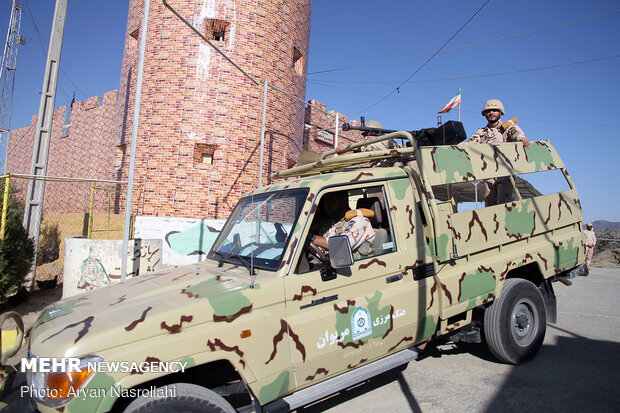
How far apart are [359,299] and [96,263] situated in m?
6.75

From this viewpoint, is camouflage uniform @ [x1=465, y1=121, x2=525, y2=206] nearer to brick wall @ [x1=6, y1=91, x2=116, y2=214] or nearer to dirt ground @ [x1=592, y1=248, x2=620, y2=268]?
dirt ground @ [x1=592, y1=248, x2=620, y2=268]

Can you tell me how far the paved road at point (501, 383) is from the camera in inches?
131

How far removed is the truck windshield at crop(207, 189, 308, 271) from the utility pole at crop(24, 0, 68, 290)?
7.71m

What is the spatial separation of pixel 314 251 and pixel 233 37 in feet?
35.4

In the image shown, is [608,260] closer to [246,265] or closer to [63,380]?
[246,265]

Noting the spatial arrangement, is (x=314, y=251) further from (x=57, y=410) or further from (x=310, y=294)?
(x=57, y=410)

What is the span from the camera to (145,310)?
2330 millimetres

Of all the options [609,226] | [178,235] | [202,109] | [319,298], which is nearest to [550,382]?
[319,298]

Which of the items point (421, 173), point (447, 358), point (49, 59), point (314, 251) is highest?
point (49, 59)

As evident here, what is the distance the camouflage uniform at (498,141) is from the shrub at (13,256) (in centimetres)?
888

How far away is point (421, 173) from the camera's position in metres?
3.59

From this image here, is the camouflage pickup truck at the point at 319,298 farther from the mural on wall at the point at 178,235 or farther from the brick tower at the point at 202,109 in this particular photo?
the brick tower at the point at 202,109

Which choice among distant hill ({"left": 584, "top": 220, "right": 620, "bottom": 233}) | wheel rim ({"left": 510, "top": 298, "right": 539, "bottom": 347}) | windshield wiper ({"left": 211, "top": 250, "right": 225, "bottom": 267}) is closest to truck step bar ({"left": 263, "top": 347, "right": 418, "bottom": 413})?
windshield wiper ({"left": 211, "top": 250, "right": 225, "bottom": 267})

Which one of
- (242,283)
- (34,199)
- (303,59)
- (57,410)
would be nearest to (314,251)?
(242,283)
